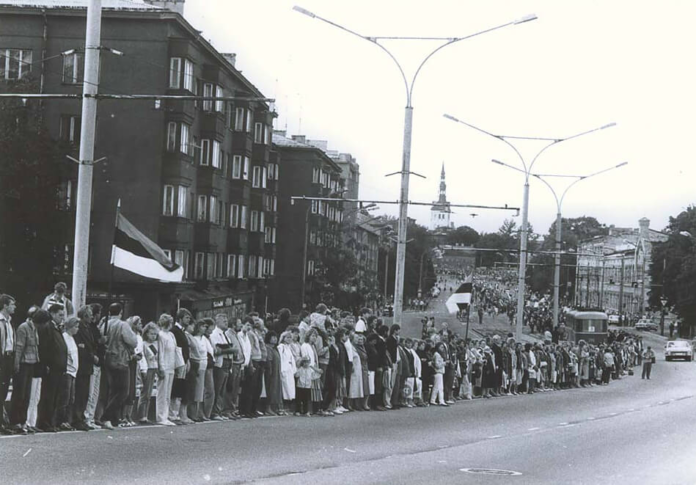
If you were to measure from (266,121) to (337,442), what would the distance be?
5143 cm

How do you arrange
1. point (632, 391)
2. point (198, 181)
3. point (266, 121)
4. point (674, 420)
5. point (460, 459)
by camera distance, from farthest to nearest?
point (266, 121)
point (198, 181)
point (632, 391)
point (674, 420)
point (460, 459)

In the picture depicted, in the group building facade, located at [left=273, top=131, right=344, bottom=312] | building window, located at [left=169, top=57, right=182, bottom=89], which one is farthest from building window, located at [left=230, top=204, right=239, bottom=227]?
building facade, located at [left=273, top=131, right=344, bottom=312]

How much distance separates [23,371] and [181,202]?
33375 millimetres

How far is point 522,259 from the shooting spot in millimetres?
45500

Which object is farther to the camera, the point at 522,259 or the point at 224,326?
the point at 522,259

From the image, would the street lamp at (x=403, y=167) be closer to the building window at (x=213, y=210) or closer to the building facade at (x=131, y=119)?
the building facade at (x=131, y=119)

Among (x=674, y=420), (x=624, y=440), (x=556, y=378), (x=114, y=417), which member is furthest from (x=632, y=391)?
(x=114, y=417)

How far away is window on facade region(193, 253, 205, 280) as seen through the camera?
172ft

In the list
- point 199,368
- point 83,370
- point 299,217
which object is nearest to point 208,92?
point 199,368

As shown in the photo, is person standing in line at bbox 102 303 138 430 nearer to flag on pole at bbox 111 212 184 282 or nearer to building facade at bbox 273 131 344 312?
flag on pole at bbox 111 212 184 282

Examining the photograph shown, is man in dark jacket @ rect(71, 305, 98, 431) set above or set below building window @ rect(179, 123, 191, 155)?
below

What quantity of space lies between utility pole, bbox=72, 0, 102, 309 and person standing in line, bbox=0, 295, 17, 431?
10.9 ft

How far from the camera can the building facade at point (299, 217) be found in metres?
82.7

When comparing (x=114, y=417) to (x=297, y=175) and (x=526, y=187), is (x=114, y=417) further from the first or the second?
(x=297, y=175)
